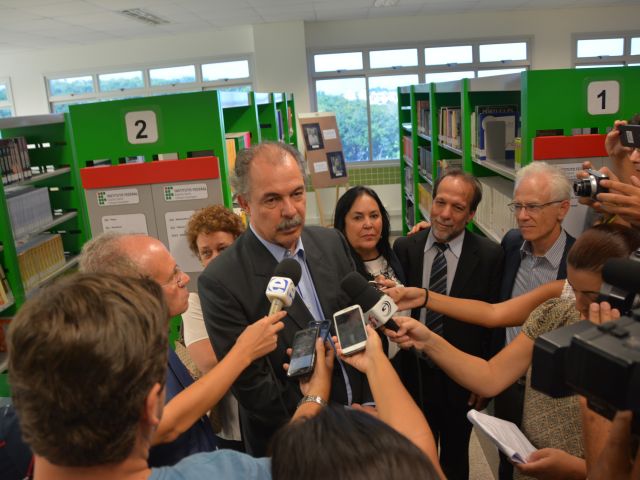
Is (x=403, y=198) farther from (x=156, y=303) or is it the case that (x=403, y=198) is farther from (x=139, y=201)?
(x=156, y=303)

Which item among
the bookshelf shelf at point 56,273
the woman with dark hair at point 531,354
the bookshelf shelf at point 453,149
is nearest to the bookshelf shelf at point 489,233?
the bookshelf shelf at point 453,149

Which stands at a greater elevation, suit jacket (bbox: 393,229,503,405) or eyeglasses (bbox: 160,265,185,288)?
eyeglasses (bbox: 160,265,185,288)

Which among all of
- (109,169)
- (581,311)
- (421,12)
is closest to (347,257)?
(581,311)

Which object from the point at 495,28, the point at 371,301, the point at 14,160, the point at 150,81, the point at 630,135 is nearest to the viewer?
the point at 371,301

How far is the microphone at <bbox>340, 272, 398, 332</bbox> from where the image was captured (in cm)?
144

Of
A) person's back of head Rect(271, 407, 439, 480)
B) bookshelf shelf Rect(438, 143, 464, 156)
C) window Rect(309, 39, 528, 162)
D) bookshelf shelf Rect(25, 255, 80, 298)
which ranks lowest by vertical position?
bookshelf shelf Rect(25, 255, 80, 298)

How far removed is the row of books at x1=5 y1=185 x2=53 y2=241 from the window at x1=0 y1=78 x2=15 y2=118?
7055 mm

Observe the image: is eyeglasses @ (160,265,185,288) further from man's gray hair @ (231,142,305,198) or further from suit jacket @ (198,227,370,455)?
man's gray hair @ (231,142,305,198)

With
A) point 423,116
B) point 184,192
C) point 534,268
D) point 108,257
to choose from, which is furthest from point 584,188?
point 423,116

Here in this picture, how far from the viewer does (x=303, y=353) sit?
135cm

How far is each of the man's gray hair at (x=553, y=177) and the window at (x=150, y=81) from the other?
7351mm

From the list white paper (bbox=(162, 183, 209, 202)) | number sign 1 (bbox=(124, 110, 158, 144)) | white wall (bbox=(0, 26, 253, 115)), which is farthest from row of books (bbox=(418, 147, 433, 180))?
white wall (bbox=(0, 26, 253, 115))

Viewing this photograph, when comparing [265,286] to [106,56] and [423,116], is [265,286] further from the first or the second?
[106,56]

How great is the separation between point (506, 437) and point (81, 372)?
1308 mm
